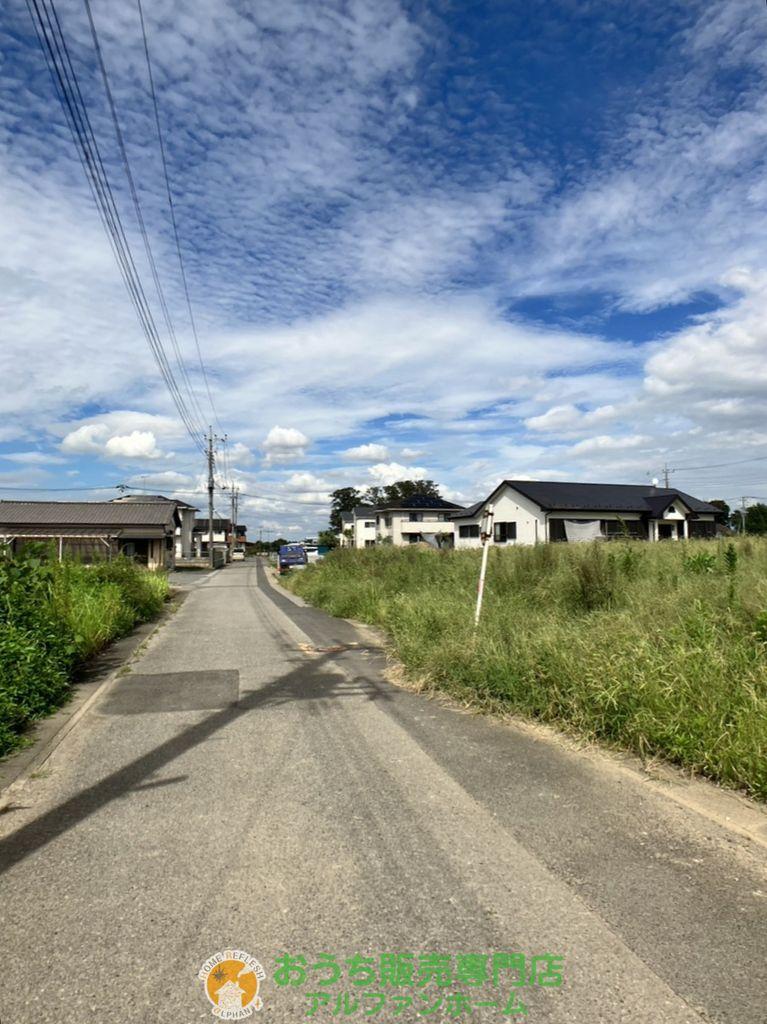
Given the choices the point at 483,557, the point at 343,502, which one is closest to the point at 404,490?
the point at 343,502

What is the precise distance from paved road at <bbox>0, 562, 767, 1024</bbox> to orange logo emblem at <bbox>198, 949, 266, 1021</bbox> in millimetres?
42

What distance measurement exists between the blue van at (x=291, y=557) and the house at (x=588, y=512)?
12.5m

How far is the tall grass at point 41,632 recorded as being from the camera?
5.44 m

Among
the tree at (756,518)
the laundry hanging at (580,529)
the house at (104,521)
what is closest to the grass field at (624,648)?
the laundry hanging at (580,529)

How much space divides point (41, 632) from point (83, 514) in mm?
40579

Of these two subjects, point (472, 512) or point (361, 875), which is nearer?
point (361, 875)

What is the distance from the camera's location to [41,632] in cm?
659

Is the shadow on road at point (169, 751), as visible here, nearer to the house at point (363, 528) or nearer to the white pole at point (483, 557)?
the white pole at point (483, 557)

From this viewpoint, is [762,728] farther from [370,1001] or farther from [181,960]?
[181,960]

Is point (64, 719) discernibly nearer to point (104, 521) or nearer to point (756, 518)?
point (104, 521)

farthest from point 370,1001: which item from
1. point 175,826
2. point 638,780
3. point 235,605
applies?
point 235,605

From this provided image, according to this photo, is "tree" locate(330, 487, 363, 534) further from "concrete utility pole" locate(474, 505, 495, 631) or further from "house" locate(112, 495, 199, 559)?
"concrete utility pole" locate(474, 505, 495, 631)

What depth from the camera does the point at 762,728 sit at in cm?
383

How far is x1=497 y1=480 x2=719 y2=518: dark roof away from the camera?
3675 cm
